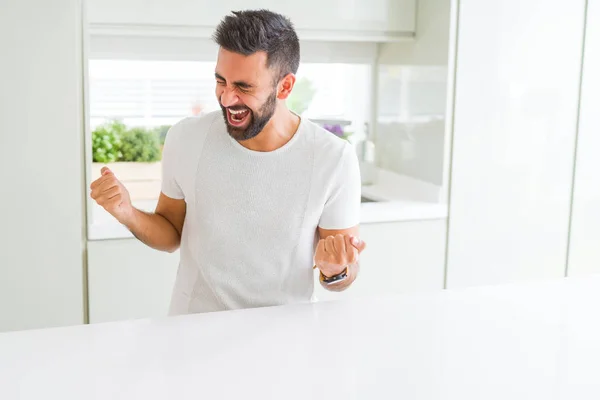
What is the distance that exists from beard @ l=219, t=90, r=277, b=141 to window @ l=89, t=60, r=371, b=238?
3.90 ft

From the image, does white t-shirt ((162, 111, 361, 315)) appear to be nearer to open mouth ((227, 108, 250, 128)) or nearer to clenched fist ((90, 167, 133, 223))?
open mouth ((227, 108, 250, 128))

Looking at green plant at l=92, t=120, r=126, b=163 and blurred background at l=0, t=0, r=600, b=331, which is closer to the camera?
blurred background at l=0, t=0, r=600, b=331

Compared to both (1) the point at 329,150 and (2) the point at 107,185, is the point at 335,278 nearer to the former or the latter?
(1) the point at 329,150

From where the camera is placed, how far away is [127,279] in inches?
101

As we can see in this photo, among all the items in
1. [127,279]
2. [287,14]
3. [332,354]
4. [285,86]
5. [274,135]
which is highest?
[287,14]

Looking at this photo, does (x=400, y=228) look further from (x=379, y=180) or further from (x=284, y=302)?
(x=284, y=302)

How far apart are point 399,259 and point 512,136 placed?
2.17ft

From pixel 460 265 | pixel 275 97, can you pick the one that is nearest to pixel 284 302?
pixel 275 97

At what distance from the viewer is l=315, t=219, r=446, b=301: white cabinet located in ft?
9.37

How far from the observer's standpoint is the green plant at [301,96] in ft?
11.1

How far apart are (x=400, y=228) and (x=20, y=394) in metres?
1.93

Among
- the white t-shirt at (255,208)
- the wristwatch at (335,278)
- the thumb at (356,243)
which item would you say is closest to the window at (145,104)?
the white t-shirt at (255,208)

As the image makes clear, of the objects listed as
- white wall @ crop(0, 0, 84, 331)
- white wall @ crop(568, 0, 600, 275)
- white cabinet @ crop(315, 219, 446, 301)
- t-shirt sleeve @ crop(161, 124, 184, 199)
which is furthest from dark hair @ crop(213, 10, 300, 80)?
white wall @ crop(568, 0, 600, 275)

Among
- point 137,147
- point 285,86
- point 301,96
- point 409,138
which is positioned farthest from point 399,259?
point 285,86
